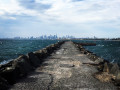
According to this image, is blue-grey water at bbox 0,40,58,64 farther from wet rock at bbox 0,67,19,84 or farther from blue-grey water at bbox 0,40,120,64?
wet rock at bbox 0,67,19,84

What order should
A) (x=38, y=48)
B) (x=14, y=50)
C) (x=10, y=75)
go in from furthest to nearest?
1. (x=38, y=48)
2. (x=14, y=50)
3. (x=10, y=75)

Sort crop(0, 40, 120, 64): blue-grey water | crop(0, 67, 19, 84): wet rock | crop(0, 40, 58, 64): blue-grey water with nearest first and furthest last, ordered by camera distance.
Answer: crop(0, 67, 19, 84): wet rock, crop(0, 40, 120, 64): blue-grey water, crop(0, 40, 58, 64): blue-grey water

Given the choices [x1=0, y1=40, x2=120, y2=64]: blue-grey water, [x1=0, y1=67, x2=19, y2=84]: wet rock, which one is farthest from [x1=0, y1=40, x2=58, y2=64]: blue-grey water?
[x1=0, y1=67, x2=19, y2=84]: wet rock

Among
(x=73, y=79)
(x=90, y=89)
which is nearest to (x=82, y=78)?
(x=73, y=79)

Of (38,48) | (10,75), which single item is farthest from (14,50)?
(10,75)

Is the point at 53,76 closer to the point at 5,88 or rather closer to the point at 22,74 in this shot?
the point at 22,74

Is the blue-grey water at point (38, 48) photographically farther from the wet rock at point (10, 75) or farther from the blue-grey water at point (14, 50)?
the wet rock at point (10, 75)

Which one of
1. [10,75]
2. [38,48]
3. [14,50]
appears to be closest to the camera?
[10,75]

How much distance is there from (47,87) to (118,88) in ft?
7.27

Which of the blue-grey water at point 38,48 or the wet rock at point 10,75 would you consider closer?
the wet rock at point 10,75

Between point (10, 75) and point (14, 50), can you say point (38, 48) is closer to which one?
point (14, 50)

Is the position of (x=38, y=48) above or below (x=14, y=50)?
above

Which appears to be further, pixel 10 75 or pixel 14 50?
pixel 14 50

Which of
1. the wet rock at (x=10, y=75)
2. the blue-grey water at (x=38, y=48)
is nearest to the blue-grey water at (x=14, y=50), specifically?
the blue-grey water at (x=38, y=48)
